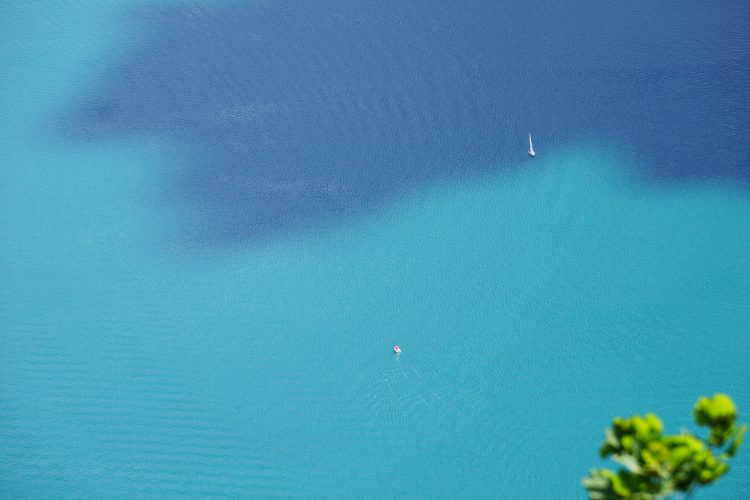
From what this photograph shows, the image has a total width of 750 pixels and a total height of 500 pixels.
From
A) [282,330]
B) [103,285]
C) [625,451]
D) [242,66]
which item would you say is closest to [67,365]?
[103,285]

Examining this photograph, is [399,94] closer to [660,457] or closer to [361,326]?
[361,326]

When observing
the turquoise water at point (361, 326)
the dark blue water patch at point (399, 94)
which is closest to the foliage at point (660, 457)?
the turquoise water at point (361, 326)

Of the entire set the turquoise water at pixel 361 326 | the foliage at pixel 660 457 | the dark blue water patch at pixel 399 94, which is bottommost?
the foliage at pixel 660 457

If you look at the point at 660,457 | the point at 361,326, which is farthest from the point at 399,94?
the point at 660,457

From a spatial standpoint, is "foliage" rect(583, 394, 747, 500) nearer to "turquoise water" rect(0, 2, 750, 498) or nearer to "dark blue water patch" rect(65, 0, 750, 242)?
"turquoise water" rect(0, 2, 750, 498)

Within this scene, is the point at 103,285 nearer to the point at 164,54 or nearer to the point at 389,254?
the point at 389,254

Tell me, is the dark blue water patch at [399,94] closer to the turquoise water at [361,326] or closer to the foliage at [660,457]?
the turquoise water at [361,326]
